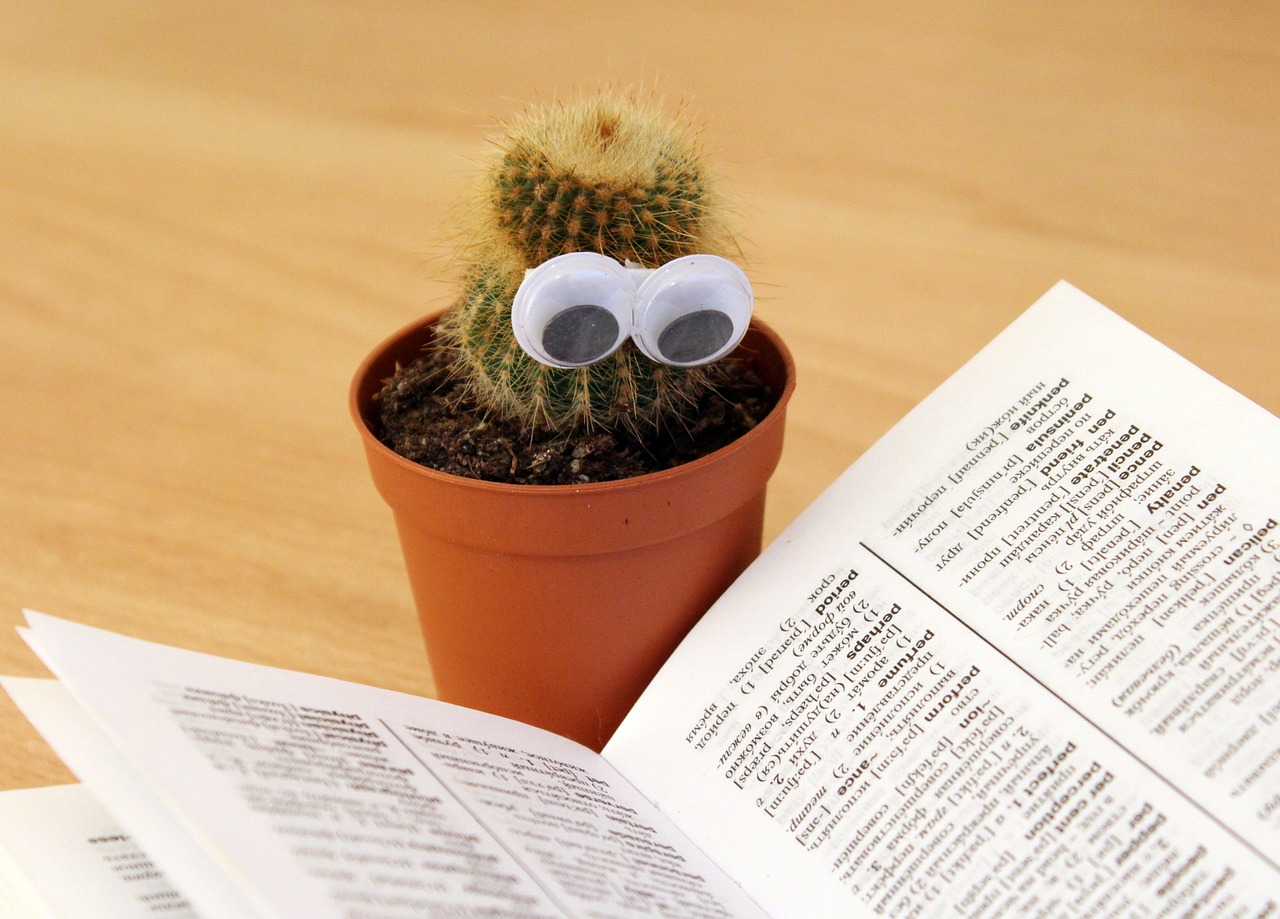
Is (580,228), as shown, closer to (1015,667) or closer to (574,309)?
(574,309)

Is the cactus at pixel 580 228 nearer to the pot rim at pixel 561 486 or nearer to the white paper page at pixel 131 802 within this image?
the pot rim at pixel 561 486

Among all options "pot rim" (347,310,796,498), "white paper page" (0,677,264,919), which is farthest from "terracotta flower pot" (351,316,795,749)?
"white paper page" (0,677,264,919)

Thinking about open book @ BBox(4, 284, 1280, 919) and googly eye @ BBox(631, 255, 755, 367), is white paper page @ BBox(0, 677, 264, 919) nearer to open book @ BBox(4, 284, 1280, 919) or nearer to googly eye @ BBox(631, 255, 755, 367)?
open book @ BBox(4, 284, 1280, 919)

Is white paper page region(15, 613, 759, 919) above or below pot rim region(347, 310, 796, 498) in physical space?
below

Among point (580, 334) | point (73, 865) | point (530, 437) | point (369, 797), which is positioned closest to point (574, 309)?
point (580, 334)

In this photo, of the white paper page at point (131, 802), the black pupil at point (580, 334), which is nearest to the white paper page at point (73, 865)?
the white paper page at point (131, 802)
